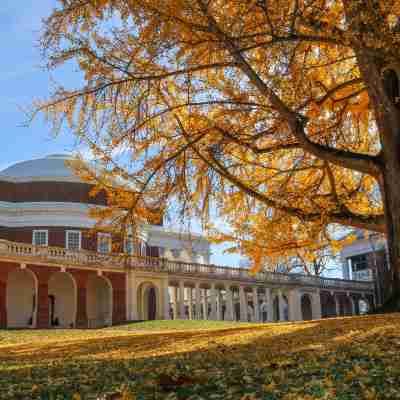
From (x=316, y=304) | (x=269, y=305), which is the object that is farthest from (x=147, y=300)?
(x=316, y=304)

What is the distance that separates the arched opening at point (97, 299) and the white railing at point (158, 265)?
270 cm

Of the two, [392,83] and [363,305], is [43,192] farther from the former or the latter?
[363,305]

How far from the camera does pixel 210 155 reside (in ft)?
41.5

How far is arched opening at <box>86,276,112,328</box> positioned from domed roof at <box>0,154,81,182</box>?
26.5ft

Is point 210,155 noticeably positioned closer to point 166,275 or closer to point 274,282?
point 166,275

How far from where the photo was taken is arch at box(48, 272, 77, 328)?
38719 mm

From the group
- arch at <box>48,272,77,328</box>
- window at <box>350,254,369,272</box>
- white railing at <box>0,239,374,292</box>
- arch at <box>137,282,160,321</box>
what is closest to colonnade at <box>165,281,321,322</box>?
white railing at <box>0,239,374,292</box>

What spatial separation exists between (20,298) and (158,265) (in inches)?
406

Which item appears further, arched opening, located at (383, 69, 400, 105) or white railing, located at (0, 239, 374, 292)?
white railing, located at (0, 239, 374, 292)

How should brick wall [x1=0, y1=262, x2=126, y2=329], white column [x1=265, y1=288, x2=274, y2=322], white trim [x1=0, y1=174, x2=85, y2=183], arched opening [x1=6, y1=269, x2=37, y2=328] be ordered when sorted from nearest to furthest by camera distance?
brick wall [x1=0, y1=262, x2=126, y2=329], arched opening [x1=6, y1=269, x2=37, y2=328], white trim [x1=0, y1=174, x2=85, y2=183], white column [x1=265, y1=288, x2=274, y2=322]

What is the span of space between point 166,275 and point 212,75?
31163mm

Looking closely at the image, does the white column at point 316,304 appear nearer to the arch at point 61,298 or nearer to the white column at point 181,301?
the white column at point 181,301

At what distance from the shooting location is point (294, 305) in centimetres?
5409

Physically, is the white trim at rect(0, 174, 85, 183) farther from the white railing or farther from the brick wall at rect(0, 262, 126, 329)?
the brick wall at rect(0, 262, 126, 329)
